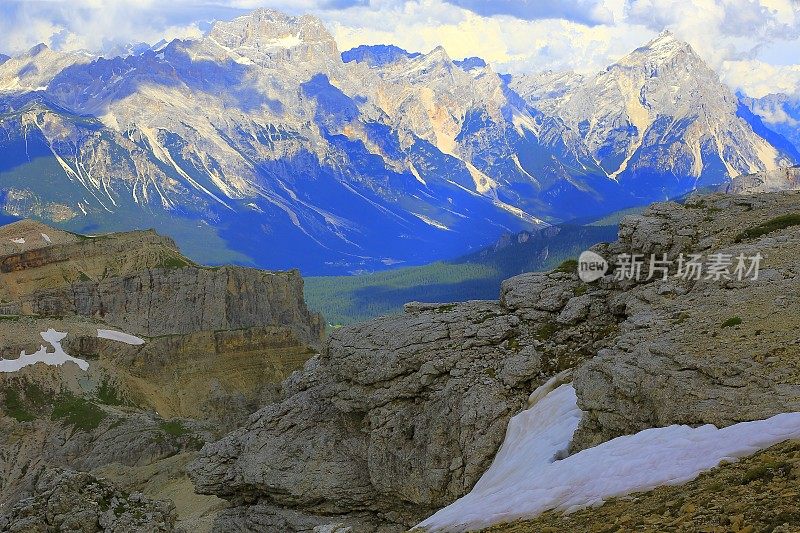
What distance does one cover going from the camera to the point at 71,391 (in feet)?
339

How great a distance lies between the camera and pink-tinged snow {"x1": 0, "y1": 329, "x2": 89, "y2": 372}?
4067 inches

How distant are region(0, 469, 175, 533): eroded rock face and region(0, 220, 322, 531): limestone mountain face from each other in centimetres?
9

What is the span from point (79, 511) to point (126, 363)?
78.9 metres

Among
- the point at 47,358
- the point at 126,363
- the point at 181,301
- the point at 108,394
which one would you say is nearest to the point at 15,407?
the point at 47,358

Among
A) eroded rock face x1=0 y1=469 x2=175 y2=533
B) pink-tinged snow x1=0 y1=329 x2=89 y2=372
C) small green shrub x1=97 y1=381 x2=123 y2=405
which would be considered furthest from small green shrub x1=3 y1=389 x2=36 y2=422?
eroded rock face x1=0 y1=469 x2=175 y2=533

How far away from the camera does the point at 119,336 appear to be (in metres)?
117

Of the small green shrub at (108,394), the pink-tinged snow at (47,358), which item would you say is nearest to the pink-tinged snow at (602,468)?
the small green shrub at (108,394)

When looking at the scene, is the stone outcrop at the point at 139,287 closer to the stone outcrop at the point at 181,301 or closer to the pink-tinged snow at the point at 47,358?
the stone outcrop at the point at 181,301

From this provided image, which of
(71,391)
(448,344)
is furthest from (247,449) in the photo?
(71,391)

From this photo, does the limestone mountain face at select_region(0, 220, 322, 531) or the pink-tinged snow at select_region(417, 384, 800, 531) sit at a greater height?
the limestone mountain face at select_region(0, 220, 322, 531)

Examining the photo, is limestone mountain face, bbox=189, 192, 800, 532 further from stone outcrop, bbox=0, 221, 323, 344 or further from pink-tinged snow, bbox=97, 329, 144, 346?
stone outcrop, bbox=0, 221, 323, 344

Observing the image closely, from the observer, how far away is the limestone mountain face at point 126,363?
67812mm

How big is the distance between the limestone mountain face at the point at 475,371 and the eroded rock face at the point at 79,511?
16.5ft

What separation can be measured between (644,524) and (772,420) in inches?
255
